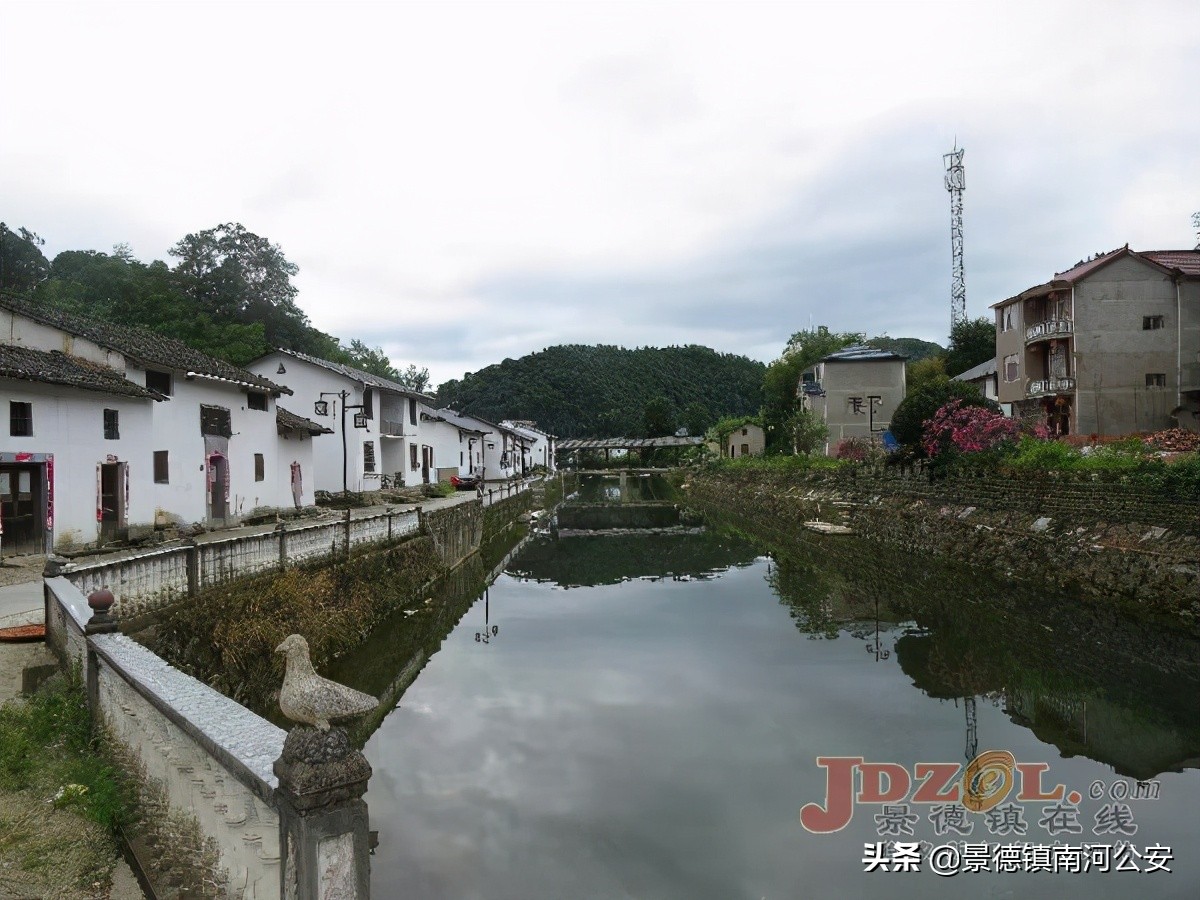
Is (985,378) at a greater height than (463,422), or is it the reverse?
(985,378)

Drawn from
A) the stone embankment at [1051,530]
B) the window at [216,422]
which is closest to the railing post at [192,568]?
the window at [216,422]

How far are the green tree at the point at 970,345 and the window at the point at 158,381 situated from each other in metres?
53.1

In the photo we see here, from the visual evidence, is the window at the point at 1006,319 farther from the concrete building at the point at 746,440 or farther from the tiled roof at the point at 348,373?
the tiled roof at the point at 348,373

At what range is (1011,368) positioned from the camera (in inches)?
1484

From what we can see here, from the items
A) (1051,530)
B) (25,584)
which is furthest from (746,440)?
(25,584)

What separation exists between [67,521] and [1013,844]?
56.1 feet

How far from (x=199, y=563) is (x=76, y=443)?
6.97m

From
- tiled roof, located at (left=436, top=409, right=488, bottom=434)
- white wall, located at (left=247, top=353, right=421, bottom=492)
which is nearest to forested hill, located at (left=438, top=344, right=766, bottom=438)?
tiled roof, located at (left=436, top=409, right=488, bottom=434)

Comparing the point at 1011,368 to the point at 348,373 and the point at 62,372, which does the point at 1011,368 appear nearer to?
the point at 348,373

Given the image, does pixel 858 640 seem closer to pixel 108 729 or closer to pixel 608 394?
pixel 108 729

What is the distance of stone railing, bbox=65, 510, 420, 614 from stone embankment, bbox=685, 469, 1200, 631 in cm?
1612

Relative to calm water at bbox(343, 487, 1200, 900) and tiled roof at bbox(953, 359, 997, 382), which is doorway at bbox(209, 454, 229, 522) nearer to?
calm water at bbox(343, 487, 1200, 900)

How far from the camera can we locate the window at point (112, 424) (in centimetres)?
1640

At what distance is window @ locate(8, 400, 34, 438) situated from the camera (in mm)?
14031
